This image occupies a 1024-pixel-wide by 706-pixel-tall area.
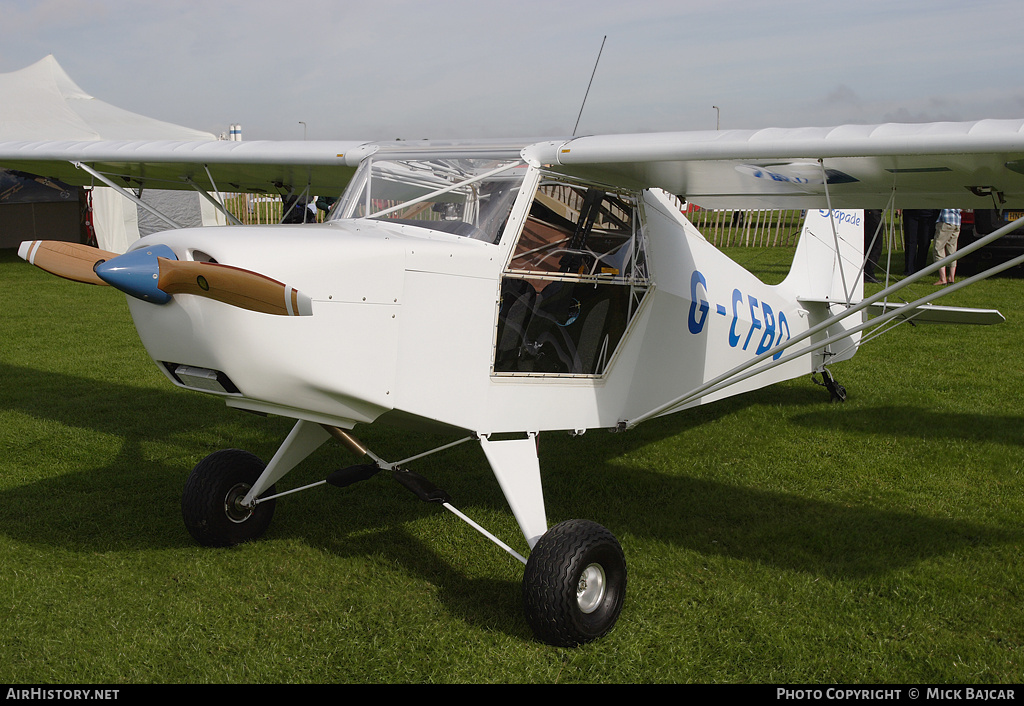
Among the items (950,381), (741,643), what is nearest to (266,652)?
(741,643)

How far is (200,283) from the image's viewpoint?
3.10m

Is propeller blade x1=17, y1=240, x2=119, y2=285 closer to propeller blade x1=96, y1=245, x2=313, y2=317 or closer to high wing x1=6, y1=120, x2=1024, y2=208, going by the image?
propeller blade x1=96, y1=245, x2=313, y2=317

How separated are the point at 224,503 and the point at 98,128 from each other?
61.9 ft

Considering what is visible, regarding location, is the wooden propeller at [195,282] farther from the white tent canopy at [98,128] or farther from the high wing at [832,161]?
the white tent canopy at [98,128]

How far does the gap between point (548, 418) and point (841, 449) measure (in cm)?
335

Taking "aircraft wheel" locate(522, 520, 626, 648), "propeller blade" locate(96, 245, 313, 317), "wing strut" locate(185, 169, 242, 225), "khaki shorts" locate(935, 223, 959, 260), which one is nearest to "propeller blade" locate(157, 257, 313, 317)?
"propeller blade" locate(96, 245, 313, 317)

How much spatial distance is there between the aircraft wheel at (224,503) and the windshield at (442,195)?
158 centimetres

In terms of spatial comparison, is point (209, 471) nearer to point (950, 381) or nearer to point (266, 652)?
point (266, 652)

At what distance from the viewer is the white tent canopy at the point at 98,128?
18.9 metres

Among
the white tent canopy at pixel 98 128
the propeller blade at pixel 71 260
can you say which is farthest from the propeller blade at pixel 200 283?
the white tent canopy at pixel 98 128

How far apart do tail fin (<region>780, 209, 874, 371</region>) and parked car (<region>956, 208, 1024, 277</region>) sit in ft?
30.7

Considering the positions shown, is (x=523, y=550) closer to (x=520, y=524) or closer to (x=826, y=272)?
(x=520, y=524)

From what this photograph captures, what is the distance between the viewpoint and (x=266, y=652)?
3.62m

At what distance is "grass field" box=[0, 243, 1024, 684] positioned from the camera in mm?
3605
